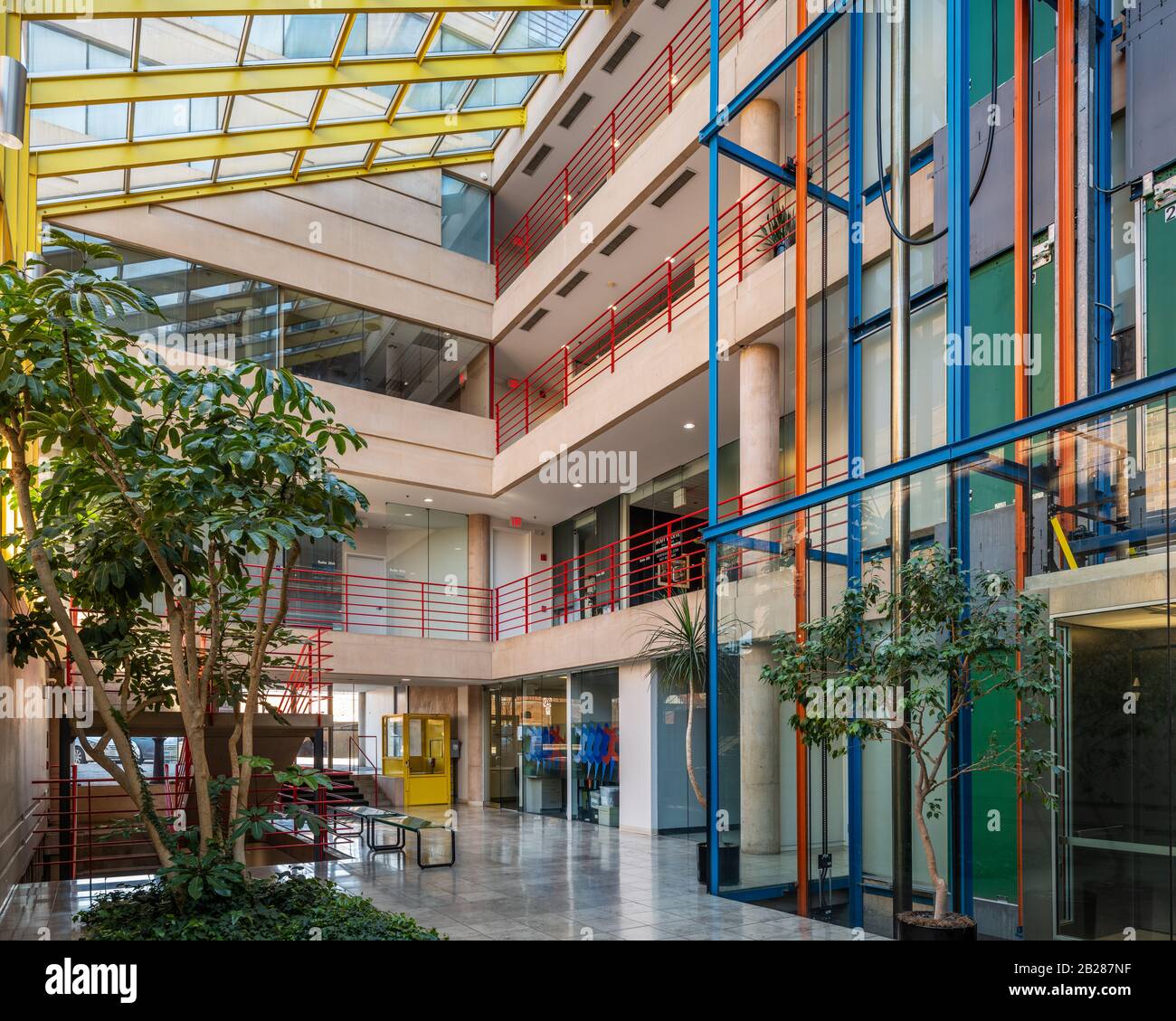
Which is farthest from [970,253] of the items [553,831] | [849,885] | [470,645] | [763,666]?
[470,645]

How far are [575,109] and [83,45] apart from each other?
809 centimetres

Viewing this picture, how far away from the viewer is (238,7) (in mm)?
10438

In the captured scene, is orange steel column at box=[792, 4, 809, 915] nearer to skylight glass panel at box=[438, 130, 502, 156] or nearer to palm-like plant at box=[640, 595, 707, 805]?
palm-like plant at box=[640, 595, 707, 805]

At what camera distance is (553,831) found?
1500 centimetres

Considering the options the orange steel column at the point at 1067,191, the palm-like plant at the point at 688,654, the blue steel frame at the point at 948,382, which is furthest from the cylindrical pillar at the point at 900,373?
the palm-like plant at the point at 688,654

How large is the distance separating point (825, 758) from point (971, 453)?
2.83 meters

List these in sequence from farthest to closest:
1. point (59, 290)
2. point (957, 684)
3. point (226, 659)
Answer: point (226, 659) < point (957, 684) < point (59, 290)

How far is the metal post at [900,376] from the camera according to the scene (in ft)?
22.9

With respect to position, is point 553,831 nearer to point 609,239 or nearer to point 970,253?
point 609,239

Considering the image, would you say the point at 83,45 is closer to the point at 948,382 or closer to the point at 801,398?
the point at 801,398

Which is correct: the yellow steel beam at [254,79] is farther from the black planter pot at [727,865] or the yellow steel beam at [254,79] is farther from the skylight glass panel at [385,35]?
the black planter pot at [727,865]

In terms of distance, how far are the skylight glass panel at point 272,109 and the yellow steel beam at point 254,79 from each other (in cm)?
115

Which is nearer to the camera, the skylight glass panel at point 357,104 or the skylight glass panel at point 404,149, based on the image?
the skylight glass panel at point 357,104

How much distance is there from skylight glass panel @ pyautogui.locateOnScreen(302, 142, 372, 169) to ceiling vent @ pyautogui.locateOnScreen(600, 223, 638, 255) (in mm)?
4758
